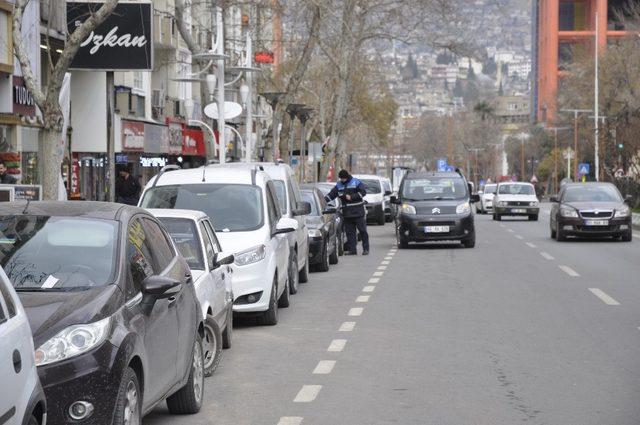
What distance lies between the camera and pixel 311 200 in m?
23.9

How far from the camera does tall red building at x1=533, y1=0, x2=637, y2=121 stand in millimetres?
105250

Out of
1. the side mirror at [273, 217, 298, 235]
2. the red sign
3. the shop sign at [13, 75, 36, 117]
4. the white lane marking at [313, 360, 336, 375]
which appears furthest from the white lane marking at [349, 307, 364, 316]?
the red sign

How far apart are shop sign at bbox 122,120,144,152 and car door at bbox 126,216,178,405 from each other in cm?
3197

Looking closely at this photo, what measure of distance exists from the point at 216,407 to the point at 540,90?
122 metres

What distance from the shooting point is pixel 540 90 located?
12875 centimetres

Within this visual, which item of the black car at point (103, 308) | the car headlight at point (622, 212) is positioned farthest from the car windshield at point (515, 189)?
the black car at point (103, 308)

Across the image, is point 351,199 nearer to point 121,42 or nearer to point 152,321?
point 121,42

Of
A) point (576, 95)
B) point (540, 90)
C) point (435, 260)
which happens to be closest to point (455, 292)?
point (435, 260)

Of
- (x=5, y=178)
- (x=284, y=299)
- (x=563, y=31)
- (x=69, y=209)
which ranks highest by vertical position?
(x=563, y=31)

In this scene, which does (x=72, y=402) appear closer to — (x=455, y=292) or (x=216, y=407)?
(x=216, y=407)

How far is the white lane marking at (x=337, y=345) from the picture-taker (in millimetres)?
12328

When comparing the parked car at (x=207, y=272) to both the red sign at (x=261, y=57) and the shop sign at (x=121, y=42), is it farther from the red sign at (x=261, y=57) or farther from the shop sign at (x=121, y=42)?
the red sign at (x=261, y=57)

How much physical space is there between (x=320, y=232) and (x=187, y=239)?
10.9 metres

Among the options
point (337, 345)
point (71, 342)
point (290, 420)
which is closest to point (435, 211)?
point (337, 345)
